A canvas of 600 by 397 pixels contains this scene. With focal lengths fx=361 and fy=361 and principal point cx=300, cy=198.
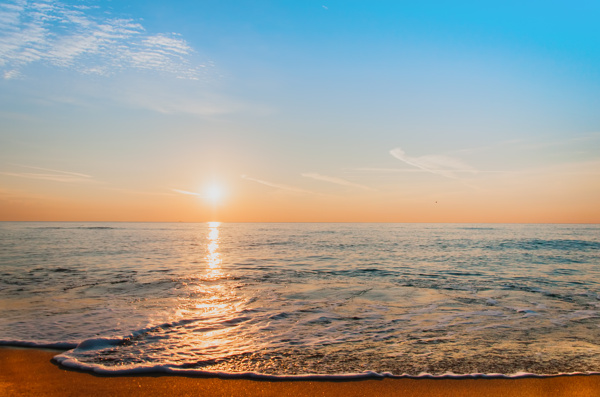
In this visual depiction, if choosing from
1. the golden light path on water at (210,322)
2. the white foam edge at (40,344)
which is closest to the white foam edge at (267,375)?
the golden light path on water at (210,322)

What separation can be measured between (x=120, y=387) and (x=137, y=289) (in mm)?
8559

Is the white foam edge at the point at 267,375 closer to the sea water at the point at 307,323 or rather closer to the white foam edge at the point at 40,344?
the sea water at the point at 307,323

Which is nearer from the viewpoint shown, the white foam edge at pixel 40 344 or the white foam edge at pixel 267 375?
the white foam edge at pixel 267 375

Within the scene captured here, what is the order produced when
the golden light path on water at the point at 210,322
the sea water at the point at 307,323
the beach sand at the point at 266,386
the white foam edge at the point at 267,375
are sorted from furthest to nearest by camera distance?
the golden light path on water at the point at 210,322 → the sea water at the point at 307,323 → the white foam edge at the point at 267,375 → the beach sand at the point at 266,386

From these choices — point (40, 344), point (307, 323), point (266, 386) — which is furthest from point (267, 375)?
point (40, 344)

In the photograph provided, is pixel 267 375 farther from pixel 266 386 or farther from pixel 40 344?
pixel 40 344

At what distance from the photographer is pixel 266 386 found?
5219 millimetres

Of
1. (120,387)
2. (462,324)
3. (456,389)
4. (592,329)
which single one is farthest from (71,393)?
(592,329)

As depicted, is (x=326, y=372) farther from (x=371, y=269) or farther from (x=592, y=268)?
(x=592, y=268)

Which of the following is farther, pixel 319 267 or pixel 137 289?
pixel 319 267

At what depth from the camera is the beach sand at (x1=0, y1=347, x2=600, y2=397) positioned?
16.5 ft

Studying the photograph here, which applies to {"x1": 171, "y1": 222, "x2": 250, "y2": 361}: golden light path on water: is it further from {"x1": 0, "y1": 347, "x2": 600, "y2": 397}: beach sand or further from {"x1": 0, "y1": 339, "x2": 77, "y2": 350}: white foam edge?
{"x1": 0, "y1": 339, "x2": 77, "y2": 350}: white foam edge

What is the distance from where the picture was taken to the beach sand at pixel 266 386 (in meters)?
5.02

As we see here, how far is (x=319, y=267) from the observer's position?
66.4ft
